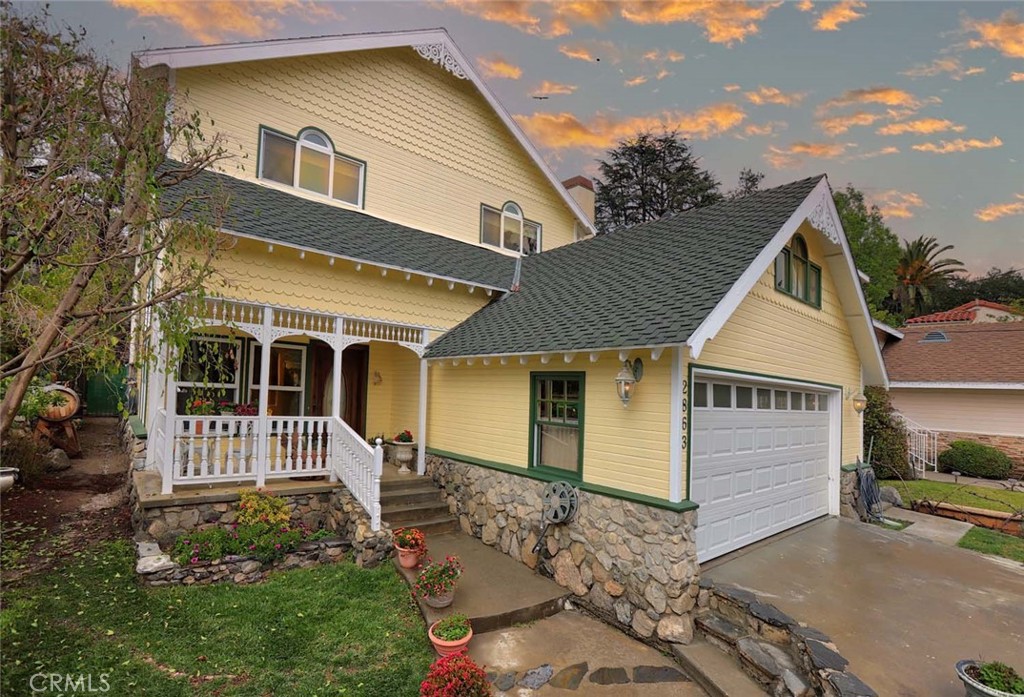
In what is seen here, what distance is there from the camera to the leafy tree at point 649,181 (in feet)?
94.1

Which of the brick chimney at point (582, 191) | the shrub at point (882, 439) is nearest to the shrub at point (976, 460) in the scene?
the shrub at point (882, 439)

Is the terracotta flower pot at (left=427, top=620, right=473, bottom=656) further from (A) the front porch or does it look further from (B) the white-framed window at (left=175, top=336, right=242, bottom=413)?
(B) the white-framed window at (left=175, top=336, right=242, bottom=413)

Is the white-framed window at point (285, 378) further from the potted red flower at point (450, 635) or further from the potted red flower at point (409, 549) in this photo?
the potted red flower at point (450, 635)

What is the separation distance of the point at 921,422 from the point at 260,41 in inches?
861

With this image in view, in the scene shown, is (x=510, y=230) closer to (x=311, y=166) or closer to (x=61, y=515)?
(x=311, y=166)

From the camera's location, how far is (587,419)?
621 centimetres

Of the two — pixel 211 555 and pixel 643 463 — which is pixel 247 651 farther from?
pixel 643 463

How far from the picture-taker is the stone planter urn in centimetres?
332

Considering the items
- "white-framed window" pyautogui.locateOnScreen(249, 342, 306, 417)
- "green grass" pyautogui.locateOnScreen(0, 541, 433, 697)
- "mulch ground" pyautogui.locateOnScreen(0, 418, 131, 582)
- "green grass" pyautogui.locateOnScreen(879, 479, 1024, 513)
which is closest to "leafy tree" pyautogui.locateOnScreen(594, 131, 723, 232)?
"green grass" pyautogui.locateOnScreen(879, 479, 1024, 513)

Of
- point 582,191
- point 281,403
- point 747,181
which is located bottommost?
point 281,403

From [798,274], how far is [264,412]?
351 inches

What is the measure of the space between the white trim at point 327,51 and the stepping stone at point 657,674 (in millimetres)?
9144

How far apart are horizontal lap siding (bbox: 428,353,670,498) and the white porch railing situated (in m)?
2.20

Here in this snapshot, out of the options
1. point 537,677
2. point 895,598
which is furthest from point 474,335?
point 895,598
